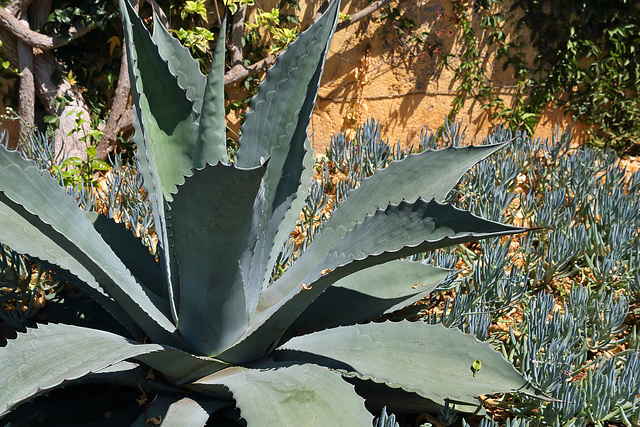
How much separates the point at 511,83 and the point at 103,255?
12.5 feet

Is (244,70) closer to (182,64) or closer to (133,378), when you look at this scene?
(182,64)

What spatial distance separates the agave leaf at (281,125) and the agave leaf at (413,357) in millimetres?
268

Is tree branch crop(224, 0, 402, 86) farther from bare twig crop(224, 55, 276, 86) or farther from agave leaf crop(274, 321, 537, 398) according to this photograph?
agave leaf crop(274, 321, 537, 398)

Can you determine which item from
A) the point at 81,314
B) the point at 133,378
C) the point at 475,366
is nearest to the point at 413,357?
the point at 475,366

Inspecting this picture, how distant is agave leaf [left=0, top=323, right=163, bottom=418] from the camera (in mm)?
1185

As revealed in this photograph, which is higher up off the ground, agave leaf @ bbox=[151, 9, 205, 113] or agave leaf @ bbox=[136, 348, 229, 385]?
agave leaf @ bbox=[151, 9, 205, 113]

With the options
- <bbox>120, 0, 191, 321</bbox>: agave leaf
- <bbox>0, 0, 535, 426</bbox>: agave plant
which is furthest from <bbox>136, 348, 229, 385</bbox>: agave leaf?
<bbox>120, 0, 191, 321</bbox>: agave leaf

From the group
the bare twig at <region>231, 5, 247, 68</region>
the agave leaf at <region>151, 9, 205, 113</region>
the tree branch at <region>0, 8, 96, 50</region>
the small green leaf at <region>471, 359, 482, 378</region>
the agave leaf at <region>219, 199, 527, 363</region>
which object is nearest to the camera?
the agave leaf at <region>219, 199, 527, 363</region>

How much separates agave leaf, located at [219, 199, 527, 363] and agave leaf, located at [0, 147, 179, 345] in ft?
0.76

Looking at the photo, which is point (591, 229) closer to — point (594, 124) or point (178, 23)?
point (594, 124)

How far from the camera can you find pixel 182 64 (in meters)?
1.85

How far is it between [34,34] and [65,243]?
305cm

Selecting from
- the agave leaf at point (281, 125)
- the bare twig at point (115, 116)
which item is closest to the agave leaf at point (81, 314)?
the agave leaf at point (281, 125)

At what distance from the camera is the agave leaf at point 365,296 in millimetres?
A: 1850
